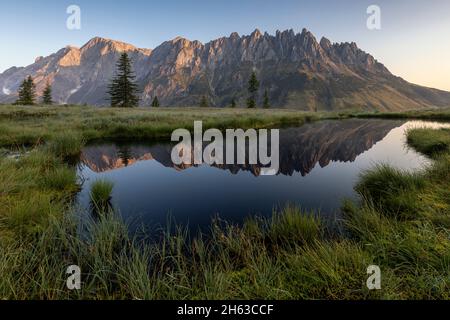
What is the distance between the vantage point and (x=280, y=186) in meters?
9.32

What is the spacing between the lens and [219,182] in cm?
1005

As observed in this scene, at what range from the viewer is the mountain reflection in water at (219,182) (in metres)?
7.06

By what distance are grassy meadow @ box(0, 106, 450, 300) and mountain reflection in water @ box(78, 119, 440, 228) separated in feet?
3.11

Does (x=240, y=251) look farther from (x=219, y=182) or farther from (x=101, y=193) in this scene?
(x=219, y=182)

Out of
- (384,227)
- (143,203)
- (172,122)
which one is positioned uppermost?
(172,122)
